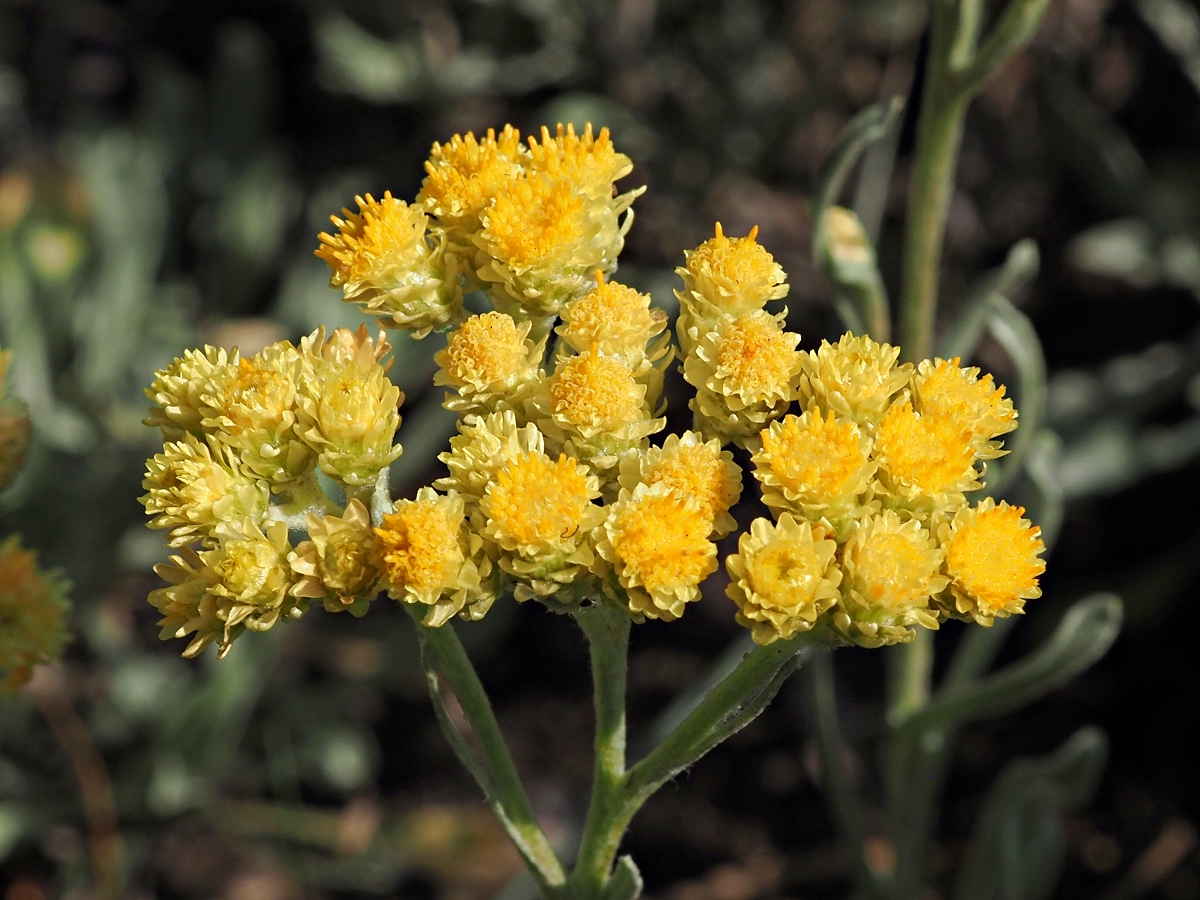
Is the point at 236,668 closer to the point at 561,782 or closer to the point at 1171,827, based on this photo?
the point at 561,782

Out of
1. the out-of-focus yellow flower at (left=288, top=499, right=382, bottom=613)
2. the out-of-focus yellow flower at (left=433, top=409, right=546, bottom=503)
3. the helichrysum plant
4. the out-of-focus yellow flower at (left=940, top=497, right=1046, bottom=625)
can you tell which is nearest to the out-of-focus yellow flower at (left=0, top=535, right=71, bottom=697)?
the helichrysum plant

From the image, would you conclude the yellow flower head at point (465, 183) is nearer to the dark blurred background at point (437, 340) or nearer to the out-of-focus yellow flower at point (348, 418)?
the out-of-focus yellow flower at point (348, 418)

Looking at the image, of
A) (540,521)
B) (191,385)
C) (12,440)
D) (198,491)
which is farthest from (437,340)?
(540,521)

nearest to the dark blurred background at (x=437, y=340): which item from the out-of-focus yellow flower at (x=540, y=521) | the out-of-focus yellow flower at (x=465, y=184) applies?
the out-of-focus yellow flower at (x=465, y=184)

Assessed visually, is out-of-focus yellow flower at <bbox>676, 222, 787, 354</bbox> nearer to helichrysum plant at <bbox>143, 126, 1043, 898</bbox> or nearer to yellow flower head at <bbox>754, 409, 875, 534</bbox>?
helichrysum plant at <bbox>143, 126, 1043, 898</bbox>

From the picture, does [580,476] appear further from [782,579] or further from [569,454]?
[782,579]
